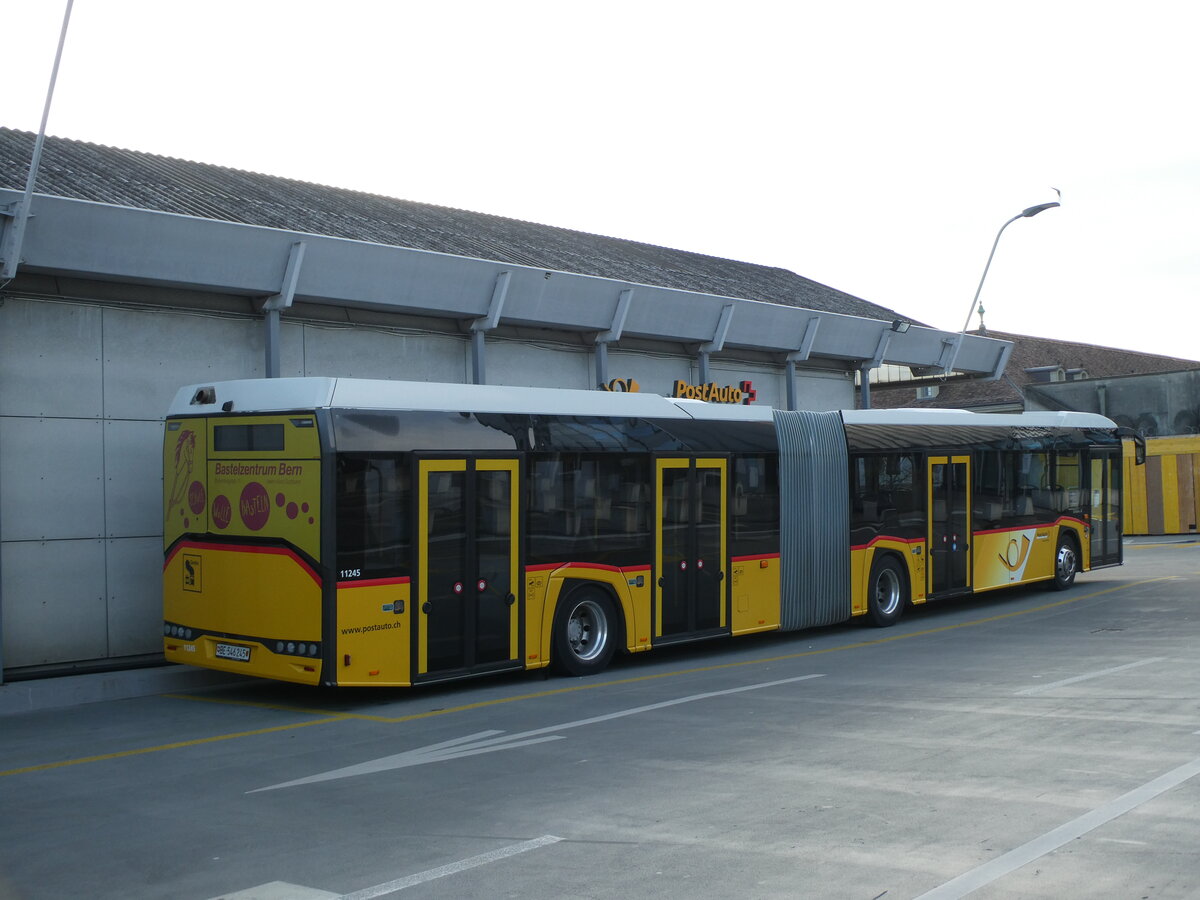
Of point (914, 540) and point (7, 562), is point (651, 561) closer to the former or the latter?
point (914, 540)

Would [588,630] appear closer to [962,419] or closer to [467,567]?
[467,567]

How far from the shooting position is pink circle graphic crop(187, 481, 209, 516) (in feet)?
41.8

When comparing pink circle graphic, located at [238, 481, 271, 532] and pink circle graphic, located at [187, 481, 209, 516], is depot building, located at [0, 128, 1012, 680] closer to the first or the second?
pink circle graphic, located at [187, 481, 209, 516]

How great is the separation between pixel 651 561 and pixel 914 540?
585cm

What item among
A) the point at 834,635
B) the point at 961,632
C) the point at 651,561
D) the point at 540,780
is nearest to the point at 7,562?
the point at 651,561

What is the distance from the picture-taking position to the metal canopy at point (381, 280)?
13.9m

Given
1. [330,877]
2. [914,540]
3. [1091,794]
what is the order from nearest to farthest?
1. [330,877]
2. [1091,794]
3. [914,540]

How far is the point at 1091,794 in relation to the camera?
7.51m

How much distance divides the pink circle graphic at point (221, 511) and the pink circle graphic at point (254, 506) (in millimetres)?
197

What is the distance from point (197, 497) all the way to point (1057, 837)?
9.11m

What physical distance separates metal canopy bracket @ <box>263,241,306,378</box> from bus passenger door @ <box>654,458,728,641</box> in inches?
202

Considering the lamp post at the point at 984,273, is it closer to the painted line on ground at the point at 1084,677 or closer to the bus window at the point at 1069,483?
the bus window at the point at 1069,483

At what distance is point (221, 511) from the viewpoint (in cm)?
1246

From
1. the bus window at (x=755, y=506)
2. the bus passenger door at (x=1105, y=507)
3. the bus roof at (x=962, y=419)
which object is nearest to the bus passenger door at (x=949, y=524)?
the bus roof at (x=962, y=419)
